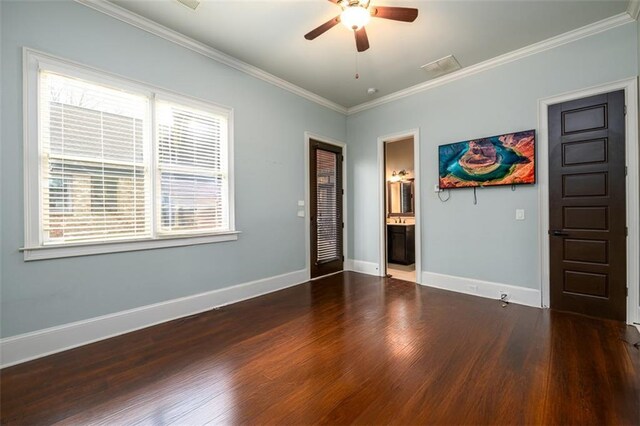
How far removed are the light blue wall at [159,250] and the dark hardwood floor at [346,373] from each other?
0.46 m

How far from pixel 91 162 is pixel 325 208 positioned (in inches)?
132

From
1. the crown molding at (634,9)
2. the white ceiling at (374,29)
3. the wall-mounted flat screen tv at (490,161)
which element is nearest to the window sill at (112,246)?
the white ceiling at (374,29)

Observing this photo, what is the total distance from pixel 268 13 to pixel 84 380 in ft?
11.6

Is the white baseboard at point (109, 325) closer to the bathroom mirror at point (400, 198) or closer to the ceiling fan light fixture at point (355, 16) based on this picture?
the ceiling fan light fixture at point (355, 16)

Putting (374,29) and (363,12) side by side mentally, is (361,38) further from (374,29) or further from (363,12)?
(374,29)

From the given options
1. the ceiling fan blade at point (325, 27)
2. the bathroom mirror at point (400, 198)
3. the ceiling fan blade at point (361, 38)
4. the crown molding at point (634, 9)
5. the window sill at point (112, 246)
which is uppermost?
the crown molding at point (634, 9)

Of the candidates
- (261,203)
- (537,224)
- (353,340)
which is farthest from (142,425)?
(537,224)

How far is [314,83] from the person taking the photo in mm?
4191

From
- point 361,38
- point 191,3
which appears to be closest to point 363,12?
point 361,38

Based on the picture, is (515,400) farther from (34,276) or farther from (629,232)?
(34,276)

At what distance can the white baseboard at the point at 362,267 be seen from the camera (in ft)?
16.0

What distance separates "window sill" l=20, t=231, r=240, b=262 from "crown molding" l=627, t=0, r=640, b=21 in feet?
15.9

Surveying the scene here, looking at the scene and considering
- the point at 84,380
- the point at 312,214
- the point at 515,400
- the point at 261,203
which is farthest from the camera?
the point at 312,214

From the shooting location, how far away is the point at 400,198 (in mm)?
6570
